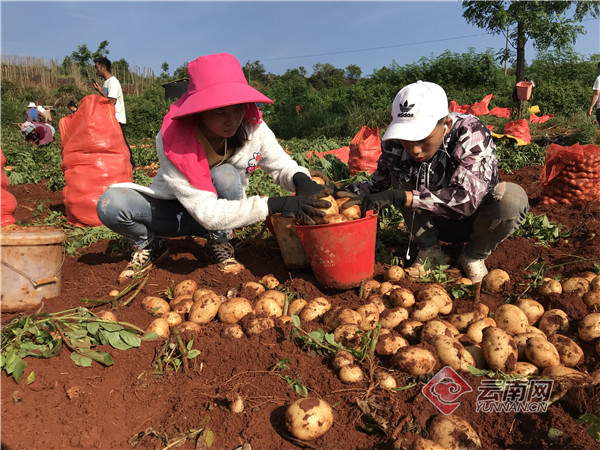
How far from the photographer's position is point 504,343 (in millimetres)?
2023

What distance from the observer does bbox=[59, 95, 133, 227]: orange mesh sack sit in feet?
15.6

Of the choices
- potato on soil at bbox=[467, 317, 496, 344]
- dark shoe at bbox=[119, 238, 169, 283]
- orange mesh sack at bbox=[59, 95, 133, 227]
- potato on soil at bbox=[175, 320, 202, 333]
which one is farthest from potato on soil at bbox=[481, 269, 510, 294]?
orange mesh sack at bbox=[59, 95, 133, 227]

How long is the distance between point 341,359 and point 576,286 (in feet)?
5.25

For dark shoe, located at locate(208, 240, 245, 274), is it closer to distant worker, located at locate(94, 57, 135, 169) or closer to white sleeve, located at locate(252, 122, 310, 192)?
white sleeve, located at locate(252, 122, 310, 192)

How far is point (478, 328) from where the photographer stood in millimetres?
2305

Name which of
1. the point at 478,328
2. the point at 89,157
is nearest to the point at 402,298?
the point at 478,328

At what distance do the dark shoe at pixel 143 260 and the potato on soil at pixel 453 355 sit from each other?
2.19m

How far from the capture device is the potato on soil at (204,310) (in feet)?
8.65

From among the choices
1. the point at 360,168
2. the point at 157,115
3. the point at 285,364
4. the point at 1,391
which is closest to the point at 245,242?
the point at 285,364

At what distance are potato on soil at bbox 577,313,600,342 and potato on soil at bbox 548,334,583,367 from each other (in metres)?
0.14

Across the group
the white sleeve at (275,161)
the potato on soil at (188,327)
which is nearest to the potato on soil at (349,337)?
the potato on soil at (188,327)

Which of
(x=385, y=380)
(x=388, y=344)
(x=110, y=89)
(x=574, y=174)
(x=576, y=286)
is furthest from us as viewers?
(x=110, y=89)

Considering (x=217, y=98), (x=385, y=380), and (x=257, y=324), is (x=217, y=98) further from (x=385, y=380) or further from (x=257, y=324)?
(x=385, y=380)

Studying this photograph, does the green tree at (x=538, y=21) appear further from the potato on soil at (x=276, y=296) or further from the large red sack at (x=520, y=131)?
the potato on soil at (x=276, y=296)
